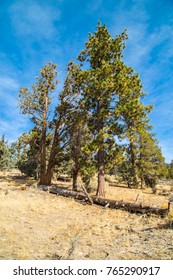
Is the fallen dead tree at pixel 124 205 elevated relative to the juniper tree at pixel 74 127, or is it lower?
lower

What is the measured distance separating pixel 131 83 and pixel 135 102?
2383 mm


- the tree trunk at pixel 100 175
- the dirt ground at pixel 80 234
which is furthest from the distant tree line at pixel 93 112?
the dirt ground at pixel 80 234

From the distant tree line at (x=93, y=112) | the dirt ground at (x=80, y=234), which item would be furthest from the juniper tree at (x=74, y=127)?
the dirt ground at (x=80, y=234)

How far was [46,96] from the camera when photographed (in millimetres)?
24688

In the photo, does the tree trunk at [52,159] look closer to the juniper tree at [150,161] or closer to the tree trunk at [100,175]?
the tree trunk at [100,175]

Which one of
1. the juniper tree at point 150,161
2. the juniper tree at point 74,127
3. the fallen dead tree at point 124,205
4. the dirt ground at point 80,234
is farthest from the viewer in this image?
the juniper tree at point 150,161

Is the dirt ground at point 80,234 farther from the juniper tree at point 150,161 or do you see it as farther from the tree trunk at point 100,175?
the juniper tree at point 150,161

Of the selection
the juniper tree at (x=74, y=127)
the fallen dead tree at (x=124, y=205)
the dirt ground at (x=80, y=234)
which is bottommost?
the dirt ground at (x=80, y=234)

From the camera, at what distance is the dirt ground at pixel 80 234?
6.18 m

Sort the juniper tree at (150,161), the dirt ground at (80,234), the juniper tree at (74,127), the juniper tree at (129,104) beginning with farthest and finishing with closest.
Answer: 1. the juniper tree at (150,161)
2. the juniper tree at (74,127)
3. the juniper tree at (129,104)
4. the dirt ground at (80,234)

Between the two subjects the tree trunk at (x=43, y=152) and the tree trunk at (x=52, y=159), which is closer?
the tree trunk at (x=52, y=159)

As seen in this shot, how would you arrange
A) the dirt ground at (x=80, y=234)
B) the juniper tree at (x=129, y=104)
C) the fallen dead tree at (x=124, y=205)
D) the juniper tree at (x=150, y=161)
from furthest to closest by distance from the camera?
the juniper tree at (x=150, y=161) → the juniper tree at (x=129, y=104) → the fallen dead tree at (x=124, y=205) → the dirt ground at (x=80, y=234)

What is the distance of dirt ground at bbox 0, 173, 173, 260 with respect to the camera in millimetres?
6180
